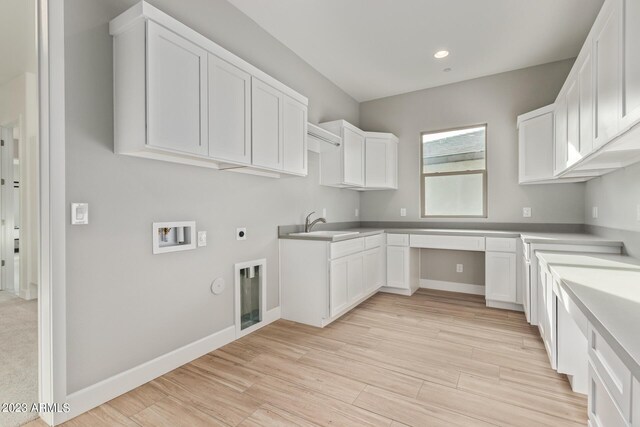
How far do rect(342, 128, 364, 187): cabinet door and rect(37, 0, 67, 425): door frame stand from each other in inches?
112

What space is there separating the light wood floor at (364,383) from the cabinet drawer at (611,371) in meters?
0.85

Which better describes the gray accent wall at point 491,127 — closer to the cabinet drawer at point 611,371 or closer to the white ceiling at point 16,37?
the cabinet drawer at point 611,371

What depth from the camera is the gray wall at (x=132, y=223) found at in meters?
1.77

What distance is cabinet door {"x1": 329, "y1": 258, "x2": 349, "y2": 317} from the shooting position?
3129 mm

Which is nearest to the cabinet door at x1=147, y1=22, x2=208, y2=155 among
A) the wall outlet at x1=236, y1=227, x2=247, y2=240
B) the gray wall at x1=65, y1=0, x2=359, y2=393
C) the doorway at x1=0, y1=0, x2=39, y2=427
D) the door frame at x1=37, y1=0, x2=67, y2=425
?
the gray wall at x1=65, y1=0, x2=359, y2=393

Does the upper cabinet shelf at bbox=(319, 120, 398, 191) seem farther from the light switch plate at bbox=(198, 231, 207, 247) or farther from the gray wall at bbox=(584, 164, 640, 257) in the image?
the gray wall at bbox=(584, 164, 640, 257)

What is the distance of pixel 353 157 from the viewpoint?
13.7 feet

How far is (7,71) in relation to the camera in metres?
3.92

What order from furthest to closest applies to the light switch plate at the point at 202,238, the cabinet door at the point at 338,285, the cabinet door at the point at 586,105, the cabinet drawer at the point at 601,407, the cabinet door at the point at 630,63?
the cabinet door at the point at 338,285
the light switch plate at the point at 202,238
the cabinet door at the point at 586,105
the cabinet door at the point at 630,63
the cabinet drawer at the point at 601,407

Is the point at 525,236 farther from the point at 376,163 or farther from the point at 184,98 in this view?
the point at 184,98

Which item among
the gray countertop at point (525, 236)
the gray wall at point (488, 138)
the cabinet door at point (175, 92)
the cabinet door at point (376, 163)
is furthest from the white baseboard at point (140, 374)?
the gray wall at point (488, 138)

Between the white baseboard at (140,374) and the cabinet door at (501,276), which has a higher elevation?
the cabinet door at (501,276)

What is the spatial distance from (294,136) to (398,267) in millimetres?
2355

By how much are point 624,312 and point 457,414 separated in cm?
113
